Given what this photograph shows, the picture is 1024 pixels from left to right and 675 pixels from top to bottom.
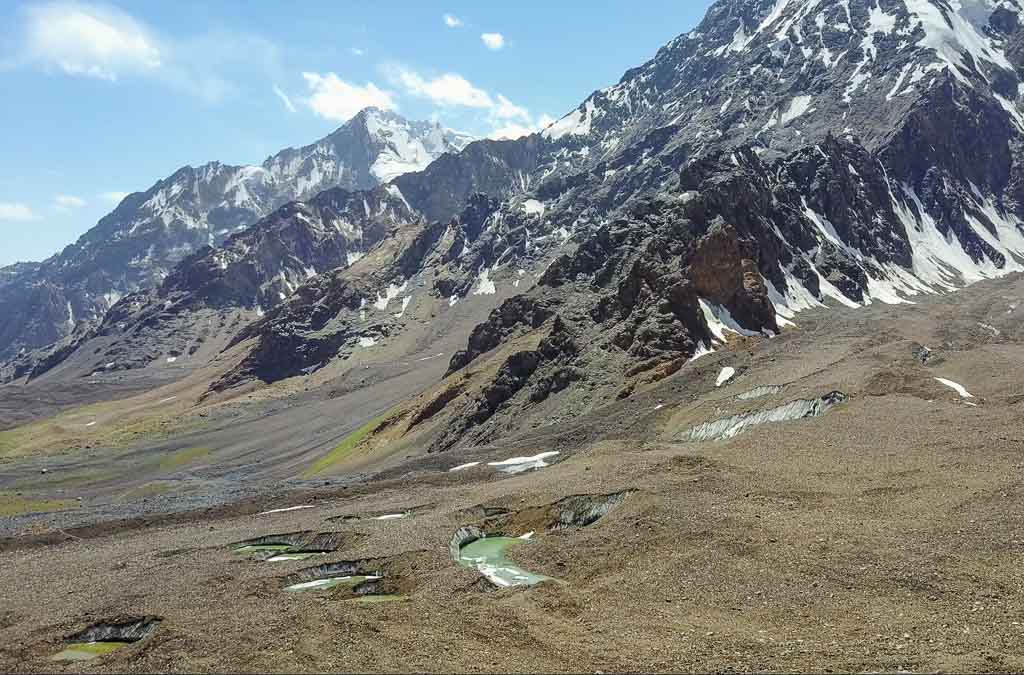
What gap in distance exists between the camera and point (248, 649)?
30.2m

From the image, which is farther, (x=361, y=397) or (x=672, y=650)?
(x=361, y=397)

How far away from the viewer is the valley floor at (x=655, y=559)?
1131 inches

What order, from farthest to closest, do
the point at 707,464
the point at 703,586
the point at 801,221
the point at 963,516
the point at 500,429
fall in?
the point at 801,221 → the point at 500,429 → the point at 707,464 → the point at 963,516 → the point at 703,586

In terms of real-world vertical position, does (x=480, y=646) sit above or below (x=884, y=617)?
above

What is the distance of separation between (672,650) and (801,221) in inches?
7151

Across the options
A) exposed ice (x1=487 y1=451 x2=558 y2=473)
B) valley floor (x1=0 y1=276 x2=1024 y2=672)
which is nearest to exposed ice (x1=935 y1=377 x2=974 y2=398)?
valley floor (x1=0 y1=276 x2=1024 y2=672)

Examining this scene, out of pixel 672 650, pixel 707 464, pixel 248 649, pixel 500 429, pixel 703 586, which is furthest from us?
pixel 500 429

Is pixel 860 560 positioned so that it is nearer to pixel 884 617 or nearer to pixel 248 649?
pixel 884 617

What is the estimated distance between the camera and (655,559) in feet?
128

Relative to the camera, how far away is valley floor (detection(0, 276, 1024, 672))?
94.2ft

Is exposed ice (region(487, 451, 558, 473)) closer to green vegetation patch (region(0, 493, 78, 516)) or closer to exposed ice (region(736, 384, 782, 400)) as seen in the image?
exposed ice (region(736, 384, 782, 400))

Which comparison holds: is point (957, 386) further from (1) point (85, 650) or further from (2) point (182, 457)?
(2) point (182, 457)


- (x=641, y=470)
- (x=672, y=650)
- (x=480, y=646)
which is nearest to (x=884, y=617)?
(x=672, y=650)

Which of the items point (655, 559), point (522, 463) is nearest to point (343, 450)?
point (522, 463)
